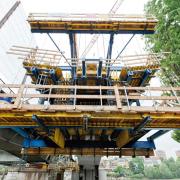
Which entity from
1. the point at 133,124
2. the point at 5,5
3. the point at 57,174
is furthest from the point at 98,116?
the point at 57,174

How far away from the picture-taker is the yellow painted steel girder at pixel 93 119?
7.64 metres

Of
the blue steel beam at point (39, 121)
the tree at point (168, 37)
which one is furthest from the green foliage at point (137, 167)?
the blue steel beam at point (39, 121)

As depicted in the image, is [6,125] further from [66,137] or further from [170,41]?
[170,41]

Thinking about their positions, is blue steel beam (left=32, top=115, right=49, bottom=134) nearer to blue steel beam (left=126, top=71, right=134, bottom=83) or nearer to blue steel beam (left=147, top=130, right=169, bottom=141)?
blue steel beam (left=147, top=130, right=169, bottom=141)

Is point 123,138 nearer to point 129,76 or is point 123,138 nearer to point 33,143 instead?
point 129,76

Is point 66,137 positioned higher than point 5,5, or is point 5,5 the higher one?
point 5,5

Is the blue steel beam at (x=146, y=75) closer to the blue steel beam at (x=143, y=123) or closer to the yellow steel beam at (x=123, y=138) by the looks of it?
the yellow steel beam at (x=123, y=138)

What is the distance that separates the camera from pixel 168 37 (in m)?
17.6

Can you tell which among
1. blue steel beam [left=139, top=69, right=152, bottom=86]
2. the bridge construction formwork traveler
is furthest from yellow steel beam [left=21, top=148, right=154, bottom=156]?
blue steel beam [left=139, top=69, right=152, bottom=86]

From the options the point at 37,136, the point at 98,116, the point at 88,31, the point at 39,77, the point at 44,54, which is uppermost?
the point at 88,31

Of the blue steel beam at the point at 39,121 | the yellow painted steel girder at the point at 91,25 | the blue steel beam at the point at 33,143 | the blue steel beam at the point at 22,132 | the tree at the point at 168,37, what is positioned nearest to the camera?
the blue steel beam at the point at 39,121

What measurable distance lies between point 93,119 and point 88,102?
6012 mm

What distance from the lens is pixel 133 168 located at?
422 ft

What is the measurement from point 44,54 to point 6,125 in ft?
24.2
